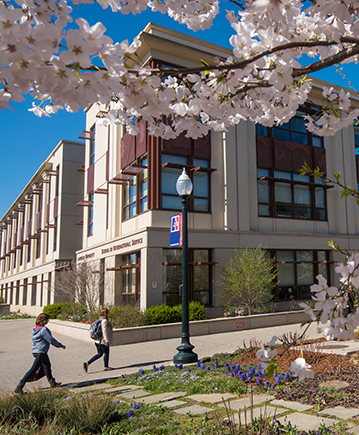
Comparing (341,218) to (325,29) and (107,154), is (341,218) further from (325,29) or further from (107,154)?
(325,29)

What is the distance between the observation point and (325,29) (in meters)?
2.90

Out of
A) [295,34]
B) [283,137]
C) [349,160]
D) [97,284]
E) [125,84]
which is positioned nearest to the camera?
[125,84]

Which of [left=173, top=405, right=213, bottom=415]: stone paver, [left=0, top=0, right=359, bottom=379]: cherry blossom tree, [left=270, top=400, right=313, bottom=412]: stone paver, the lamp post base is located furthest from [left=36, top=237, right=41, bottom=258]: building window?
[left=0, top=0, right=359, bottom=379]: cherry blossom tree

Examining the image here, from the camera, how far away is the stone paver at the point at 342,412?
4.82 metres

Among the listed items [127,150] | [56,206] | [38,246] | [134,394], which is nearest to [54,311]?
[127,150]

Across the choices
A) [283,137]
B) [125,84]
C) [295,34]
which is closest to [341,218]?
[283,137]

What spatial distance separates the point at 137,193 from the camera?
66.8 feet

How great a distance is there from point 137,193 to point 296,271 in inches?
384

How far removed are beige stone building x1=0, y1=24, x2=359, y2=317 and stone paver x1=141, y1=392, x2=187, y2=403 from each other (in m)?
11.4

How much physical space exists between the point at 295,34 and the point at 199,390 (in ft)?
17.4

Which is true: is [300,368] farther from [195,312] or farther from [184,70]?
[195,312]

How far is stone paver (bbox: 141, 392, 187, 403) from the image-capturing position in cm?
618

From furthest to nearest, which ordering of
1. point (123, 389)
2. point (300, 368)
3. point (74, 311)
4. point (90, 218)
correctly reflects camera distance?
1. point (90, 218)
2. point (74, 311)
3. point (123, 389)
4. point (300, 368)

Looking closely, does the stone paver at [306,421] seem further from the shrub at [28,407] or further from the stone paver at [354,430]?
the shrub at [28,407]
